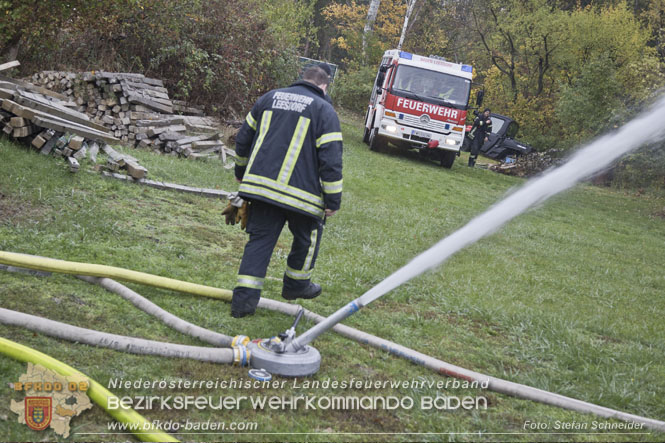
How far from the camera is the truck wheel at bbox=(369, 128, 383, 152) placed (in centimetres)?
1775

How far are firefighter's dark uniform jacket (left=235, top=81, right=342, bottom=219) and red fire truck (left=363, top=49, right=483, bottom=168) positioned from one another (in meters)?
12.9

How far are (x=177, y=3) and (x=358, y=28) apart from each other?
22.7 m

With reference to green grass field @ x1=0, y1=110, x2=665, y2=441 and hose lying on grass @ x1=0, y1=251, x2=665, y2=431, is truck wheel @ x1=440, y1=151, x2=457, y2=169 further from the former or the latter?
hose lying on grass @ x1=0, y1=251, x2=665, y2=431

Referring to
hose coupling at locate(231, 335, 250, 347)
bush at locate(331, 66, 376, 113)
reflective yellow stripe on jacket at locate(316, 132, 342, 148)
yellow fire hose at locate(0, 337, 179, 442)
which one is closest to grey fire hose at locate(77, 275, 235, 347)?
hose coupling at locate(231, 335, 250, 347)

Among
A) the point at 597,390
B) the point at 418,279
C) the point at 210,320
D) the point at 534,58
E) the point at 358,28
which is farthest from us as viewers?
the point at 358,28

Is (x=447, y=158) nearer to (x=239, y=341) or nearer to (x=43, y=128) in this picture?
(x=43, y=128)

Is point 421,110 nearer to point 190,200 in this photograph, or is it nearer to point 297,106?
point 190,200

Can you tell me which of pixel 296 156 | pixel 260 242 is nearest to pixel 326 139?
pixel 296 156

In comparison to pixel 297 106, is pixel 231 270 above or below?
below

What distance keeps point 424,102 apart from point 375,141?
2.26 meters

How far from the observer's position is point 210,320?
4.27 m

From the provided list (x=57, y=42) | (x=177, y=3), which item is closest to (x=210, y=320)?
(x=57, y=42)

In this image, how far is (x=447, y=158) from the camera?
18.1 m

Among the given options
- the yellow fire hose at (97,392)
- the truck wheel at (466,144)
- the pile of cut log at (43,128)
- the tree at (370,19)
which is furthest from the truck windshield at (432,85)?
the tree at (370,19)
